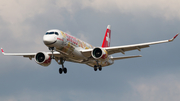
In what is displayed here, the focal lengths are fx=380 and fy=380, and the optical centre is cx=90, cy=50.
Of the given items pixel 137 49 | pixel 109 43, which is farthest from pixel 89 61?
pixel 109 43

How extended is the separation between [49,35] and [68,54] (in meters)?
4.51

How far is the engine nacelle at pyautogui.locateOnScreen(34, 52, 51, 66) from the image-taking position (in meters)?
57.9

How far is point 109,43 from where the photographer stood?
75.2 meters

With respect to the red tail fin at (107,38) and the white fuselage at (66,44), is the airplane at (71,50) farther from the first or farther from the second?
the red tail fin at (107,38)

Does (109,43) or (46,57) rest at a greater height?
(109,43)

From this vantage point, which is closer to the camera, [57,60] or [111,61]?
[57,60]

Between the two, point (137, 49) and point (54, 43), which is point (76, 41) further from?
point (137, 49)

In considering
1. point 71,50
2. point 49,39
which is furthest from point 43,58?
point 49,39

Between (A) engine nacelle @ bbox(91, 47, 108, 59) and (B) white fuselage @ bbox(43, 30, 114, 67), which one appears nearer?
(B) white fuselage @ bbox(43, 30, 114, 67)

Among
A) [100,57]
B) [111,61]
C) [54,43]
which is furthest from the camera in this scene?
[111,61]

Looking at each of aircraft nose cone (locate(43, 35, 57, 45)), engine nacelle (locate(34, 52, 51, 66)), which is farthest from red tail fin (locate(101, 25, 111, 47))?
aircraft nose cone (locate(43, 35, 57, 45))

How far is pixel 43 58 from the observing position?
5822 centimetres

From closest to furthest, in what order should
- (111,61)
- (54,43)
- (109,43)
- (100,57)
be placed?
1. (54,43)
2. (100,57)
3. (111,61)
4. (109,43)

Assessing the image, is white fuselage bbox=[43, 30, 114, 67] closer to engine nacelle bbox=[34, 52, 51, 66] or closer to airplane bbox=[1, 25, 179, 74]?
airplane bbox=[1, 25, 179, 74]
